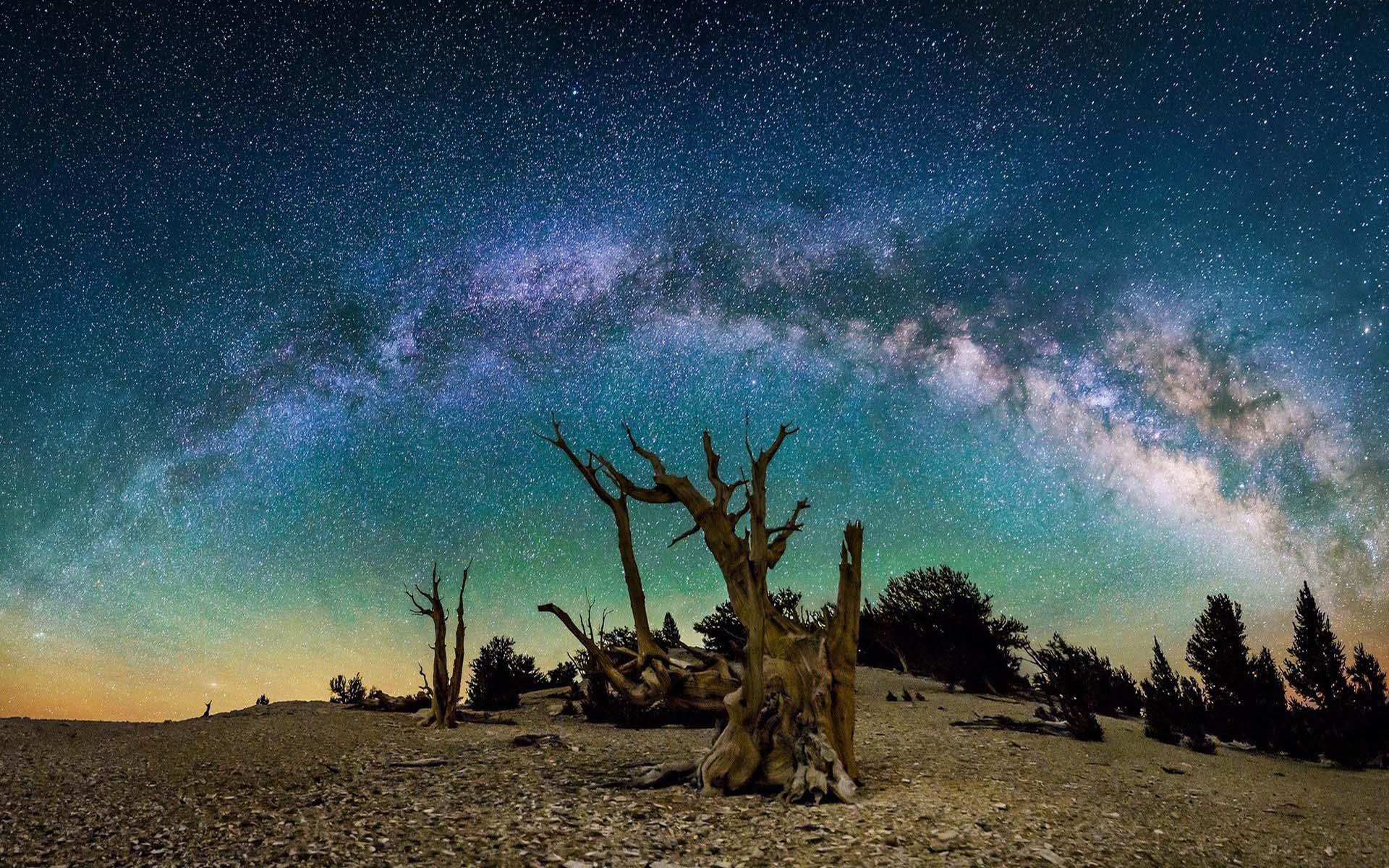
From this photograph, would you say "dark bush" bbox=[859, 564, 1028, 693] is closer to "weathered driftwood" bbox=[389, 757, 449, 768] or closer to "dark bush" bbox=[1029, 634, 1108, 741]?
"dark bush" bbox=[1029, 634, 1108, 741]

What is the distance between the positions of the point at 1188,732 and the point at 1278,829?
33.5 ft

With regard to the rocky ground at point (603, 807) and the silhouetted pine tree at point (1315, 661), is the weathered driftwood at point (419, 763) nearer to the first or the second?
the rocky ground at point (603, 807)

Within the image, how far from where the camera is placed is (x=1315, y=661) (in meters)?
19.7

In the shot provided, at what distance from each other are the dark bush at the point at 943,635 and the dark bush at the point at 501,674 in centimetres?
1484

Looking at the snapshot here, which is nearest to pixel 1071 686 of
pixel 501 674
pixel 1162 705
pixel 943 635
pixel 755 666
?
pixel 1162 705

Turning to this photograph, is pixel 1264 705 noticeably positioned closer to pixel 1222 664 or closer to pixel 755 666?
pixel 1222 664

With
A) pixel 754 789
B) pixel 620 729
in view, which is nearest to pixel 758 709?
pixel 754 789

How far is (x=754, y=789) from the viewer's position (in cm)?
951

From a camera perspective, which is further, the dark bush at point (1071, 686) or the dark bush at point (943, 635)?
the dark bush at point (943, 635)

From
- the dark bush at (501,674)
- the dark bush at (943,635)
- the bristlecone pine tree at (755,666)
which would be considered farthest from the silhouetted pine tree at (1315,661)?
the dark bush at (501,674)

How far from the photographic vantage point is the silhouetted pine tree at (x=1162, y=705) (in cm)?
1714

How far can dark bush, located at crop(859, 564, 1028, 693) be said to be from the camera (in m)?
26.1

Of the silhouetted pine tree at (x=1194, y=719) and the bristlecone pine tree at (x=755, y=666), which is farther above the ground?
the bristlecone pine tree at (x=755, y=666)

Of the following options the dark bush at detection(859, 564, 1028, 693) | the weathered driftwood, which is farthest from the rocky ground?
the dark bush at detection(859, 564, 1028, 693)
